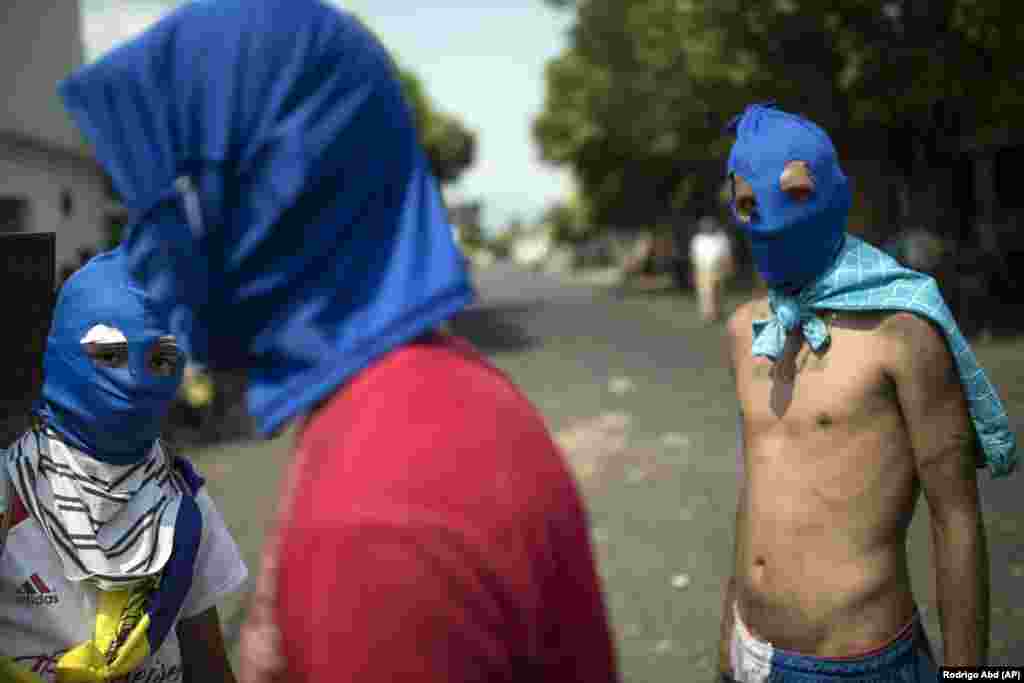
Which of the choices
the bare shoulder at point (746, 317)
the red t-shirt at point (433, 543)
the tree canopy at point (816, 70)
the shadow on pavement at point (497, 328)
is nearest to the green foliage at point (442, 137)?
the shadow on pavement at point (497, 328)

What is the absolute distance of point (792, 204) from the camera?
2193 millimetres

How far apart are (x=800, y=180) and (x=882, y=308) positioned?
33 cm

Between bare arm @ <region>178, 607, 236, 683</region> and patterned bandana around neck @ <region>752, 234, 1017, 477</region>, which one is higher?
patterned bandana around neck @ <region>752, 234, 1017, 477</region>

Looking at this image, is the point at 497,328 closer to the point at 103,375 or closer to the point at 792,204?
the point at 792,204

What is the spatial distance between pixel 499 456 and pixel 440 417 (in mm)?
75

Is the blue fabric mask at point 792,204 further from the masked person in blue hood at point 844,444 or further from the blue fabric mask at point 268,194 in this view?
the blue fabric mask at point 268,194

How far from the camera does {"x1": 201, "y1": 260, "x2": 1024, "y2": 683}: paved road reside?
3996 mm

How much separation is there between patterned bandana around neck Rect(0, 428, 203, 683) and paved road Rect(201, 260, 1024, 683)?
1.76m

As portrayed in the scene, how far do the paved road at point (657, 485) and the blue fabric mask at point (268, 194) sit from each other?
1.87 metres

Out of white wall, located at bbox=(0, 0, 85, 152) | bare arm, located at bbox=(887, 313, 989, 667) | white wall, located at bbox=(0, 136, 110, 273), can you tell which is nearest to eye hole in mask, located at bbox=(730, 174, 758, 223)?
bare arm, located at bbox=(887, 313, 989, 667)

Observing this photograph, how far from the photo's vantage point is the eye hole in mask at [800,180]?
86.0 inches

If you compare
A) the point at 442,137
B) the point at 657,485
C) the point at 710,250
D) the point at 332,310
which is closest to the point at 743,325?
the point at 332,310

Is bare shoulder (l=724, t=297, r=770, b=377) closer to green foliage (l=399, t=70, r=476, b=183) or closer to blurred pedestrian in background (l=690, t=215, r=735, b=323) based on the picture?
blurred pedestrian in background (l=690, t=215, r=735, b=323)

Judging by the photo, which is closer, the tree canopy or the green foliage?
the tree canopy
